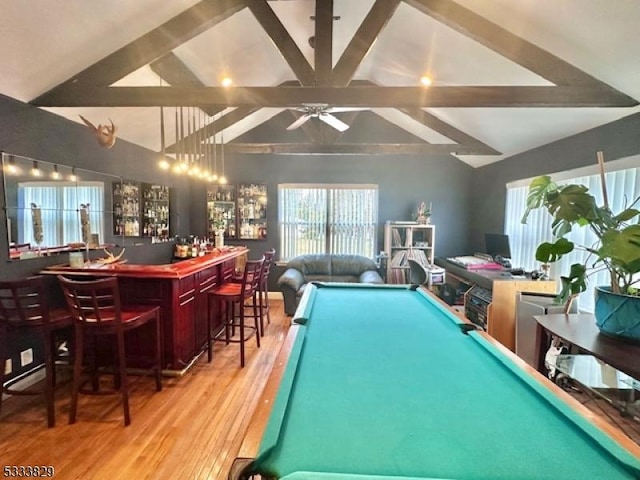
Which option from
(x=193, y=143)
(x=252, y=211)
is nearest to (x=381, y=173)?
(x=252, y=211)

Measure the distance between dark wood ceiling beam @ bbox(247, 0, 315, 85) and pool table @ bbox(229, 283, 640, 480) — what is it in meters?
2.55

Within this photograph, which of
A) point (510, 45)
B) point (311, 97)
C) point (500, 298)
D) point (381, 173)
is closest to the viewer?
point (510, 45)

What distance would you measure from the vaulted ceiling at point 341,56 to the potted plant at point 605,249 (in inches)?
40.0

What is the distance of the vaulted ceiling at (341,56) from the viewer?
251 centimetres

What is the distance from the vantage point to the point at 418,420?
1186 mm

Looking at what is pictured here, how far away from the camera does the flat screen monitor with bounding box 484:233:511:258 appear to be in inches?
186

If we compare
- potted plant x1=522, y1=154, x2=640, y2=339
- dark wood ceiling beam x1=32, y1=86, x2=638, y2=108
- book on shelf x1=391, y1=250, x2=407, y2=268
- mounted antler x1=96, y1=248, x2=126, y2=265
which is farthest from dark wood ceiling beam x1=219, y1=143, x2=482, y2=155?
potted plant x1=522, y1=154, x2=640, y2=339

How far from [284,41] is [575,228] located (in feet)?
12.0

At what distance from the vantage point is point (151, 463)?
2.12 m

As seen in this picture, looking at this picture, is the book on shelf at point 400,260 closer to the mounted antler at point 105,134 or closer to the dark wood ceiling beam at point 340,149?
the dark wood ceiling beam at point 340,149

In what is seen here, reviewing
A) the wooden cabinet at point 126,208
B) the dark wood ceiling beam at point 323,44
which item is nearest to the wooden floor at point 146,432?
the wooden cabinet at point 126,208

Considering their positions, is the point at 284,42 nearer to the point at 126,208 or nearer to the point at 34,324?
the point at 126,208

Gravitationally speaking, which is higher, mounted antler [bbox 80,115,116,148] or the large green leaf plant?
mounted antler [bbox 80,115,116,148]

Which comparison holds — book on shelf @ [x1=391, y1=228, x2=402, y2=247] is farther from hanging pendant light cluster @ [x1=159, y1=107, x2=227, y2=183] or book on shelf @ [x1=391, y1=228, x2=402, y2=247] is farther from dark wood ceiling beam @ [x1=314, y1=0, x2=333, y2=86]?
dark wood ceiling beam @ [x1=314, y1=0, x2=333, y2=86]
